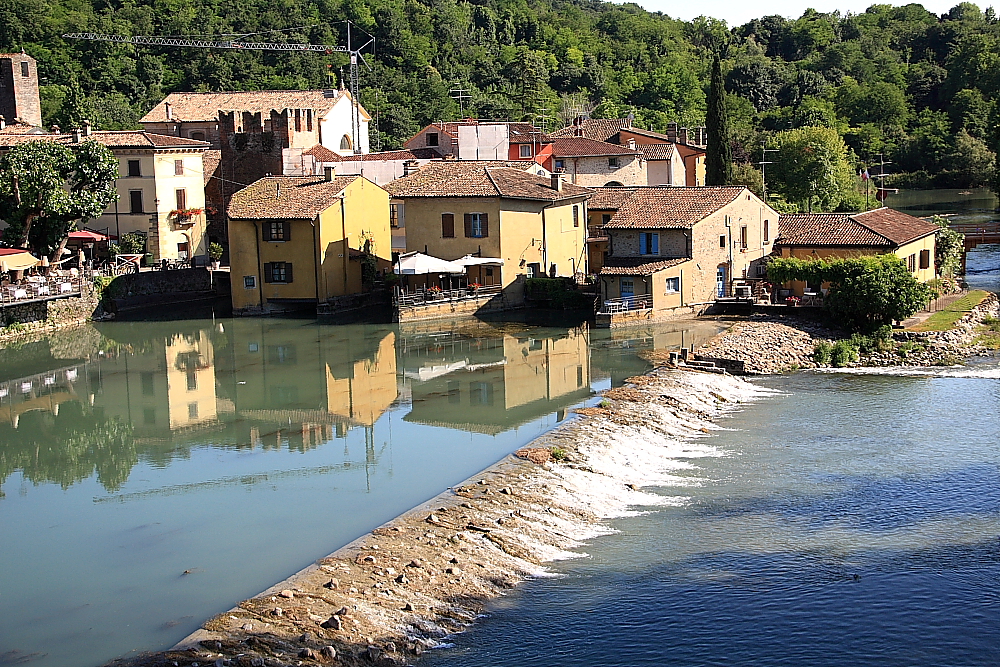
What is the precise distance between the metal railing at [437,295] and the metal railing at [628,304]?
178 inches

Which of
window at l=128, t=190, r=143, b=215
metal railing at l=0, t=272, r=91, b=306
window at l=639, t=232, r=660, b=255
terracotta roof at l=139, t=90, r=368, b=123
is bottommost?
metal railing at l=0, t=272, r=91, b=306

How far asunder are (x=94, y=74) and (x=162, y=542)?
6489cm

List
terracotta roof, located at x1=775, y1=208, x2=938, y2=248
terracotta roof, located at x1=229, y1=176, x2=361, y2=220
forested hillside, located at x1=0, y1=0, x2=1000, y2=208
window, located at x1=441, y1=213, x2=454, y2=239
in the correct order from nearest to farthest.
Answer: terracotta roof, located at x1=775, y1=208, x2=938, y2=248, terracotta roof, located at x1=229, y1=176, x2=361, y2=220, window, located at x1=441, y1=213, x2=454, y2=239, forested hillside, located at x1=0, y1=0, x2=1000, y2=208

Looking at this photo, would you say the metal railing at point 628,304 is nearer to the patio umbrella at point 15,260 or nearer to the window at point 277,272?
the window at point 277,272

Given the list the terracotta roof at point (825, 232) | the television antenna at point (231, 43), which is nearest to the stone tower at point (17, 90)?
the television antenna at point (231, 43)

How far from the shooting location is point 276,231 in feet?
125

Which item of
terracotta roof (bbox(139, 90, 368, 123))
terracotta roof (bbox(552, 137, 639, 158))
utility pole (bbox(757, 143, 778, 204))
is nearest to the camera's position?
terracotta roof (bbox(552, 137, 639, 158))

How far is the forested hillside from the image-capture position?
76812mm

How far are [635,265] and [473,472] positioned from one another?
16188 millimetres

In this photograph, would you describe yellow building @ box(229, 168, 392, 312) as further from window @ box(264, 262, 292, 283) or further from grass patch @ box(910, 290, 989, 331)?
grass patch @ box(910, 290, 989, 331)

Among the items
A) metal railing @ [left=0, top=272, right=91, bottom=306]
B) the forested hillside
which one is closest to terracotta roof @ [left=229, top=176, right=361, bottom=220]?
metal railing @ [left=0, top=272, right=91, bottom=306]

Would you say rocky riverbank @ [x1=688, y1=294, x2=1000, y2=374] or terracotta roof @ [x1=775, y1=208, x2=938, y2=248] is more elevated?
terracotta roof @ [x1=775, y1=208, x2=938, y2=248]

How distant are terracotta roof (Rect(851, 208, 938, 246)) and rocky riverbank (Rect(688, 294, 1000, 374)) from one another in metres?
4.13

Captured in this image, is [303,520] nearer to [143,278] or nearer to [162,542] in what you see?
[162,542]
